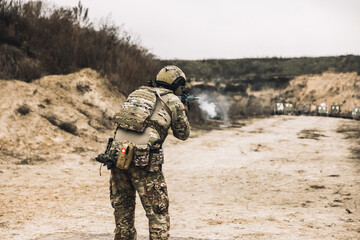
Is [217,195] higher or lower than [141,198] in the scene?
lower

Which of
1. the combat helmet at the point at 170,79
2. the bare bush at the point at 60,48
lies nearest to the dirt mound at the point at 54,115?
the bare bush at the point at 60,48

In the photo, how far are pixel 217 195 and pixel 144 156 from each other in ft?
12.2

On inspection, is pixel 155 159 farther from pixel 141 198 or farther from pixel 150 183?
pixel 141 198

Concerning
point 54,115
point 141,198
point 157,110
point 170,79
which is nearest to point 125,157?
point 141,198

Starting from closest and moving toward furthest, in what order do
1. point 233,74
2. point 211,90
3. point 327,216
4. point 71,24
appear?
point 327,216 < point 71,24 < point 211,90 < point 233,74

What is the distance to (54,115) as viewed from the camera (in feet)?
33.1

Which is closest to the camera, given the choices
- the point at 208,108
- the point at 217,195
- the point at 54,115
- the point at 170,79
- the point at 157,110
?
the point at 157,110

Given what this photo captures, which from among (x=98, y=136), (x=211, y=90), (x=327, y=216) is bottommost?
(x=327, y=216)

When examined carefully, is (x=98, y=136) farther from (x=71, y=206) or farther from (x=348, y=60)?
(x=348, y=60)

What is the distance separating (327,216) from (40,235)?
3796 mm

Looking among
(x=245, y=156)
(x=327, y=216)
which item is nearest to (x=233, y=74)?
(x=245, y=156)

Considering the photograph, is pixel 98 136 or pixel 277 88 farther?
pixel 277 88

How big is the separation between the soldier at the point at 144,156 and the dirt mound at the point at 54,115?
5.70 meters

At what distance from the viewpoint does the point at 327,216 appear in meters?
4.91
